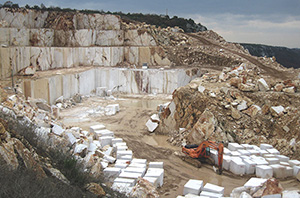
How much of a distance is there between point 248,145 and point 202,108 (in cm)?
313

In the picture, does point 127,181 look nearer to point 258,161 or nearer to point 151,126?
point 258,161

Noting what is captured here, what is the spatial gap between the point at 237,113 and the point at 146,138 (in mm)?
4760

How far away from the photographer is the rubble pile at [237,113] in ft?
43.4

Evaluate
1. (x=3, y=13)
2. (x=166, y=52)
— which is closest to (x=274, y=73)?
(x=166, y=52)

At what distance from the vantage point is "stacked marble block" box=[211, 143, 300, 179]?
11023 mm

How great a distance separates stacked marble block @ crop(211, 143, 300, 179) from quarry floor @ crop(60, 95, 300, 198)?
1.04ft

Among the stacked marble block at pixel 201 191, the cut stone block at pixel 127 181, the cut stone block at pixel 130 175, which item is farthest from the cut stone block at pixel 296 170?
the cut stone block at pixel 127 181

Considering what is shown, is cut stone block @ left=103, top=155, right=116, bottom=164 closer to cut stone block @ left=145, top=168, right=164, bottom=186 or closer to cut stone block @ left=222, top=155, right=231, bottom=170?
cut stone block @ left=145, top=168, right=164, bottom=186

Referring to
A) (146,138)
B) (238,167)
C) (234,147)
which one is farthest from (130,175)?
(146,138)

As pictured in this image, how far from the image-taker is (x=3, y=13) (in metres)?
27.7

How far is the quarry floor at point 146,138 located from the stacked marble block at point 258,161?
317 millimetres

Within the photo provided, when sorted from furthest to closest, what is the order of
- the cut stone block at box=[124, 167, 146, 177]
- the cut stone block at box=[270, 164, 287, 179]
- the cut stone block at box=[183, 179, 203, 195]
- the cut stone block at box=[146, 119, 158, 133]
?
1. the cut stone block at box=[146, 119, 158, 133]
2. the cut stone block at box=[270, 164, 287, 179]
3. the cut stone block at box=[124, 167, 146, 177]
4. the cut stone block at box=[183, 179, 203, 195]

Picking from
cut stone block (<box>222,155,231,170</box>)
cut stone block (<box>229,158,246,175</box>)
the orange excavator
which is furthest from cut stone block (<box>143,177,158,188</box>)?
cut stone block (<box>229,158,246,175</box>)

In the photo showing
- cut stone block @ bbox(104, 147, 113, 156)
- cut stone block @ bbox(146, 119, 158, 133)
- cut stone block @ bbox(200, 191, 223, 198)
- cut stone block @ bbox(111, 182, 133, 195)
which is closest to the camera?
cut stone block @ bbox(111, 182, 133, 195)
